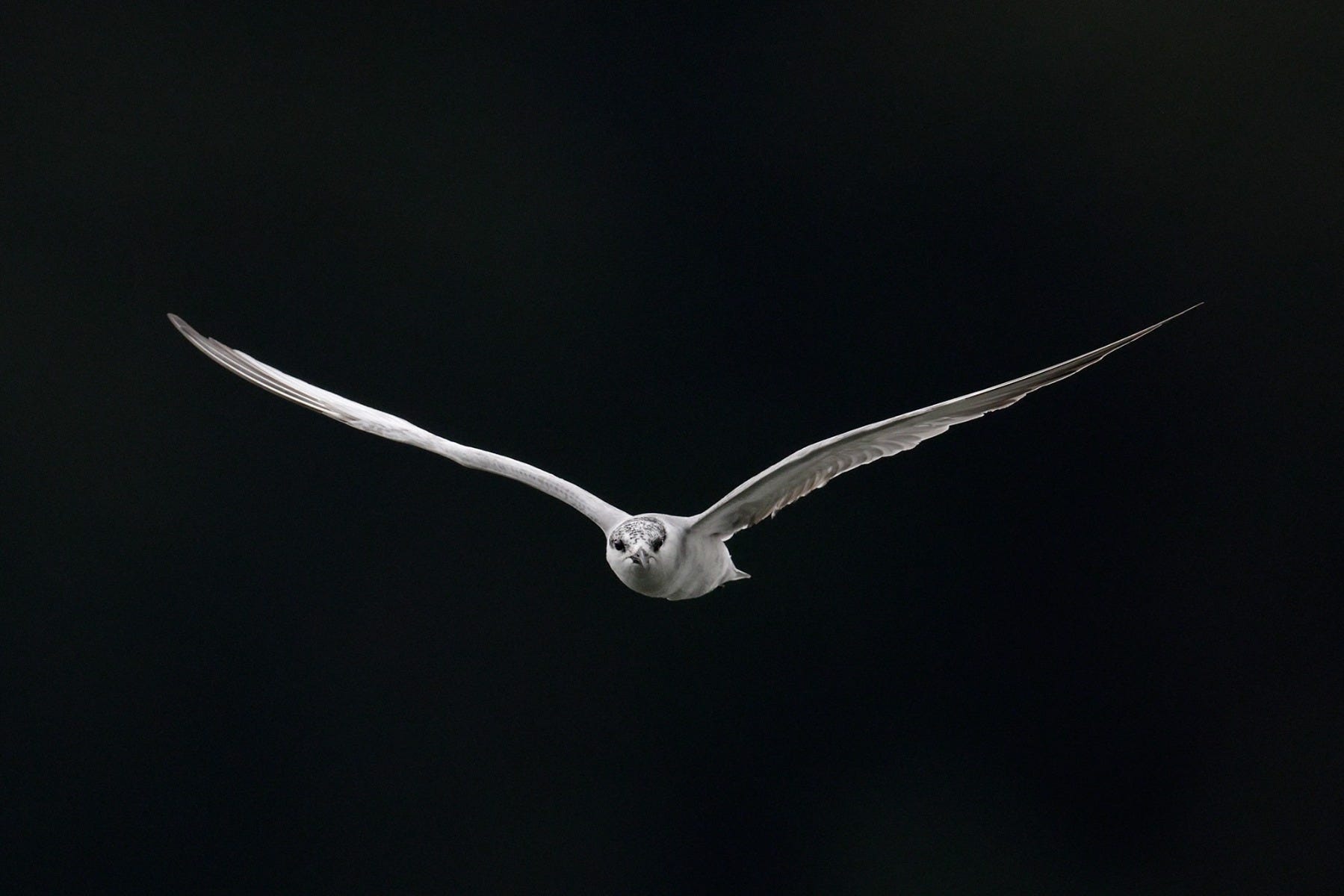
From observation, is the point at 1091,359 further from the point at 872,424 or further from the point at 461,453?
the point at 461,453

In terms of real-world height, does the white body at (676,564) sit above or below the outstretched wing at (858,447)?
below

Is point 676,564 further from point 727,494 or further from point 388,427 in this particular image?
point 388,427

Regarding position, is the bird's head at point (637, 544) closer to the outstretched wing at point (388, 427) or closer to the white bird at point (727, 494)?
the white bird at point (727, 494)

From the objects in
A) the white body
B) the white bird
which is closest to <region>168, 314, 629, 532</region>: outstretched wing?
the white bird

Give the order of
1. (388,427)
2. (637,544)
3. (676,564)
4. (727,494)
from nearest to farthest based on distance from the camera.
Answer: (637,544)
(676,564)
(727,494)
(388,427)

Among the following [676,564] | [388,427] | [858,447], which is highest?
[388,427]

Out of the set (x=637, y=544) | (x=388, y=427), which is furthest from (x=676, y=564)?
(x=388, y=427)

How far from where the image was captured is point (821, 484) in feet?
13.2

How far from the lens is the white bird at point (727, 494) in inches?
148

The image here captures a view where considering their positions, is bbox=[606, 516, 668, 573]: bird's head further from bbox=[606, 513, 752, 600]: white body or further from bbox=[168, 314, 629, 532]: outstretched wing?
bbox=[168, 314, 629, 532]: outstretched wing

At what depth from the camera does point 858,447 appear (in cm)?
387

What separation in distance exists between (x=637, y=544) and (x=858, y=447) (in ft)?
2.06

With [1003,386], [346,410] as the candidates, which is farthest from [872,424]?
[346,410]

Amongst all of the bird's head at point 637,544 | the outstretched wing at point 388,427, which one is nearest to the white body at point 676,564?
the bird's head at point 637,544
